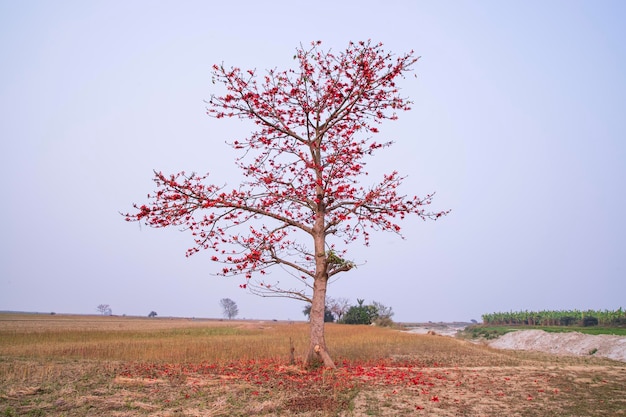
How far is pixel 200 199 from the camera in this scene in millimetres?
13500

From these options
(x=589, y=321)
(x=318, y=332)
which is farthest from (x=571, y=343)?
(x=589, y=321)

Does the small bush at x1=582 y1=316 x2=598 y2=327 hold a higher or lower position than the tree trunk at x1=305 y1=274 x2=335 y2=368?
lower

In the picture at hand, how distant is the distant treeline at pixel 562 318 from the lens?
2228 inches

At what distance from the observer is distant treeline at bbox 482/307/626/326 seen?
56.6 metres

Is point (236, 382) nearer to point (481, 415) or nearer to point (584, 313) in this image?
point (481, 415)

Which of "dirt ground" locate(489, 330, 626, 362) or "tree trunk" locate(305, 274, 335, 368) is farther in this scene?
"dirt ground" locate(489, 330, 626, 362)

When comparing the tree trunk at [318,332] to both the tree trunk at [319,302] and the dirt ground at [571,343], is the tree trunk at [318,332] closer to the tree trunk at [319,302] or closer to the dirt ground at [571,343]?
the tree trunk at [319,302]

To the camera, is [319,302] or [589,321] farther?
[589,321]

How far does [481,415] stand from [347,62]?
10.4 m

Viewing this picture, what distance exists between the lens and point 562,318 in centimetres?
6681

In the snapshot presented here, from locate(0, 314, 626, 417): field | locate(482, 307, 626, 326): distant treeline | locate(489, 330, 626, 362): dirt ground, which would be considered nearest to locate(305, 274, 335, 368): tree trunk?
locate(0, 314, 626, 417): field

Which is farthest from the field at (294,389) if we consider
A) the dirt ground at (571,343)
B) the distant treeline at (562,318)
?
the distant treeline at (562,318)

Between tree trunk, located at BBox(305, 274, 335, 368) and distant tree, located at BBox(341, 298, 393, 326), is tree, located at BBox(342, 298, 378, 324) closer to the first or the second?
distant tree, located at BBox(341, 298, 393, 326)

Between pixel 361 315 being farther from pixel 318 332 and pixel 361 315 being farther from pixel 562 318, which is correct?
pixel 318 332
